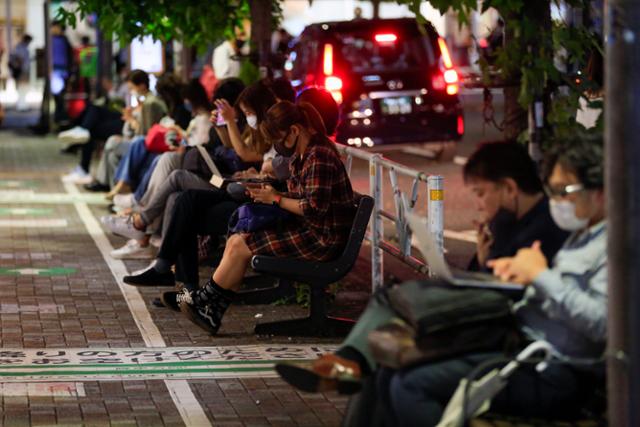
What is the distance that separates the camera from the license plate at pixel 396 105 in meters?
20.4

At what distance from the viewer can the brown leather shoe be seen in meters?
5.68

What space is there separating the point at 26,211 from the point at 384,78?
5.92 meters

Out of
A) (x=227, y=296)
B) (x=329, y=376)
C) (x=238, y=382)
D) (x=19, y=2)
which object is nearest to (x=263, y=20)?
(x=227, y=296)

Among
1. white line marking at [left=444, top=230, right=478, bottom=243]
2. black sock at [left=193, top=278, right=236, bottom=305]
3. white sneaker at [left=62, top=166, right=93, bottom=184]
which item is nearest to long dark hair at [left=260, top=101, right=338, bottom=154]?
black sock at [left=193, top=278, right=236, bottom=305]

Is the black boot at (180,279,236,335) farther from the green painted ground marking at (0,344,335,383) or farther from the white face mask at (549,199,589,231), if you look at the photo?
the white face mask at (549,199,589,231)

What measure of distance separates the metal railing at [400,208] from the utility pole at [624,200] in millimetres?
3240

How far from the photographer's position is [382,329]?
5.55m

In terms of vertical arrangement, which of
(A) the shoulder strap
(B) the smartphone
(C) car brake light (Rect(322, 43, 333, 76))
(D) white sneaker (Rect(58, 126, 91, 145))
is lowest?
(D) white sneaker (Rect(58, 126, 91, 145))

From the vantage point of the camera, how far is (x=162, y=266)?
10703 millimetres

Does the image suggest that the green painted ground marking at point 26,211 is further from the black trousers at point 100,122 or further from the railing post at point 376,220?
the railing post at point 376,220

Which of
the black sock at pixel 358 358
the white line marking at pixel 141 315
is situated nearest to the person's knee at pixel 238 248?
the white line marking at pixel 141 315

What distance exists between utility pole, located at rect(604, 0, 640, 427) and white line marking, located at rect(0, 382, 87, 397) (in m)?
3.70

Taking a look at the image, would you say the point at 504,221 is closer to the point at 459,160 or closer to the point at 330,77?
the point at 330,77

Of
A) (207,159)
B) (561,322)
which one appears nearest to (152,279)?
(207,159)
